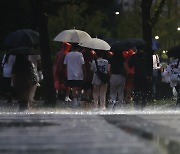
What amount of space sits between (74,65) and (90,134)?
9119mm

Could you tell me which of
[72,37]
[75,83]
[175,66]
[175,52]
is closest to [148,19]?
[72,37]

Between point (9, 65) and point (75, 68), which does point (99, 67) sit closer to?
point (75, 68)

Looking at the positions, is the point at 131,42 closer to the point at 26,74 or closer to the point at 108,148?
the point at 26,74

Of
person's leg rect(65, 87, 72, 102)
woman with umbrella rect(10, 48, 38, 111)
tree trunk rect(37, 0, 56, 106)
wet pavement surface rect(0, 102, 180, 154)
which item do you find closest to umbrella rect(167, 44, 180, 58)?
tree trunk rect(37, 0, 56, 106)

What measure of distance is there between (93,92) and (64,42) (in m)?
2.21

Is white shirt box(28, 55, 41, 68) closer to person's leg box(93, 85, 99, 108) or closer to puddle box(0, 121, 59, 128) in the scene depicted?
person's leg box(93, 85, 99, 108)

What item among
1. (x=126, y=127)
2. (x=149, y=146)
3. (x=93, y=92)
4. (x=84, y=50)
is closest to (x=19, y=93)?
(x=93, y=92)

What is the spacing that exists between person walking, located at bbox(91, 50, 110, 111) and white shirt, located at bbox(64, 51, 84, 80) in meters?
0.37

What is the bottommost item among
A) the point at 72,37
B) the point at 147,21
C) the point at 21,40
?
the point at 21,40

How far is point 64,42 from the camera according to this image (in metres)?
16.8

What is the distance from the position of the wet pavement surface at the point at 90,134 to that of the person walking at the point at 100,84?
23.0 ft

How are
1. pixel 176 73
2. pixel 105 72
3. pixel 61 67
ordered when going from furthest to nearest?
pixel 61 67 → pixel 176 73 → pixel 105 72

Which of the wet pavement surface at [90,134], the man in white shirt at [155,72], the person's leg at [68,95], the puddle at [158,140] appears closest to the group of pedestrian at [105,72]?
the person's leg at [68,95]

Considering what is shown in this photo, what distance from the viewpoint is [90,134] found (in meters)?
6.07
